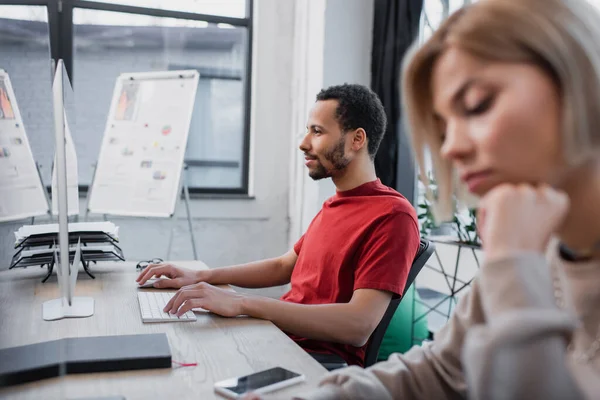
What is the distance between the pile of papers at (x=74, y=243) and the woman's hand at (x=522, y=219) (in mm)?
1251

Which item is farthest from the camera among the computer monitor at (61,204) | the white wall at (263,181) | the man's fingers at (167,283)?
the white wall at (263,181)

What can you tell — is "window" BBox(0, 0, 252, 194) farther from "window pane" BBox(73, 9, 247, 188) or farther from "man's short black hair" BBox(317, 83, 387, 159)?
"man's short black hair" BBox(317, 83, 387, 159)

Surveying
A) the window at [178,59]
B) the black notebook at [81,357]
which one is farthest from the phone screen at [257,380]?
the window at [178,59]

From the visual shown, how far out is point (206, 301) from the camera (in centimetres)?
125

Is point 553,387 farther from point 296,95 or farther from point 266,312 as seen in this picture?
point 296,95

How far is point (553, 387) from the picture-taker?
501 mm

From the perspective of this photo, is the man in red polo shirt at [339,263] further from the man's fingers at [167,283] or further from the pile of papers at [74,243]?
the pile of papers at [74,243]

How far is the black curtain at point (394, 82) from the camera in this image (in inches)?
117

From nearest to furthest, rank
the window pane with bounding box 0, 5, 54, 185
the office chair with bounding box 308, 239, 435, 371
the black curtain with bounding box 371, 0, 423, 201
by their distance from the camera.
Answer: the window pane with bounding box 0, 5, 54, 185 < the office chair with bounding box 308, 239, 435, 371 < the black curtain with bounding box 371, 0, 423, 201

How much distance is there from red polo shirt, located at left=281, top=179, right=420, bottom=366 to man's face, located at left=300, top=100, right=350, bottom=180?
0.10 meters

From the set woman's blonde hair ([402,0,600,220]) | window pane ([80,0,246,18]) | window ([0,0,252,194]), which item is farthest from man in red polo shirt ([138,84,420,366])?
window pane ([80,0,246,18])

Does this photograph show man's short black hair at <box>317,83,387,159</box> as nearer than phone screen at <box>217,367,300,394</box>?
No

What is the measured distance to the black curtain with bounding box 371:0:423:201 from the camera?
2971 millimetres

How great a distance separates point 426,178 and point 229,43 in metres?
3.30
